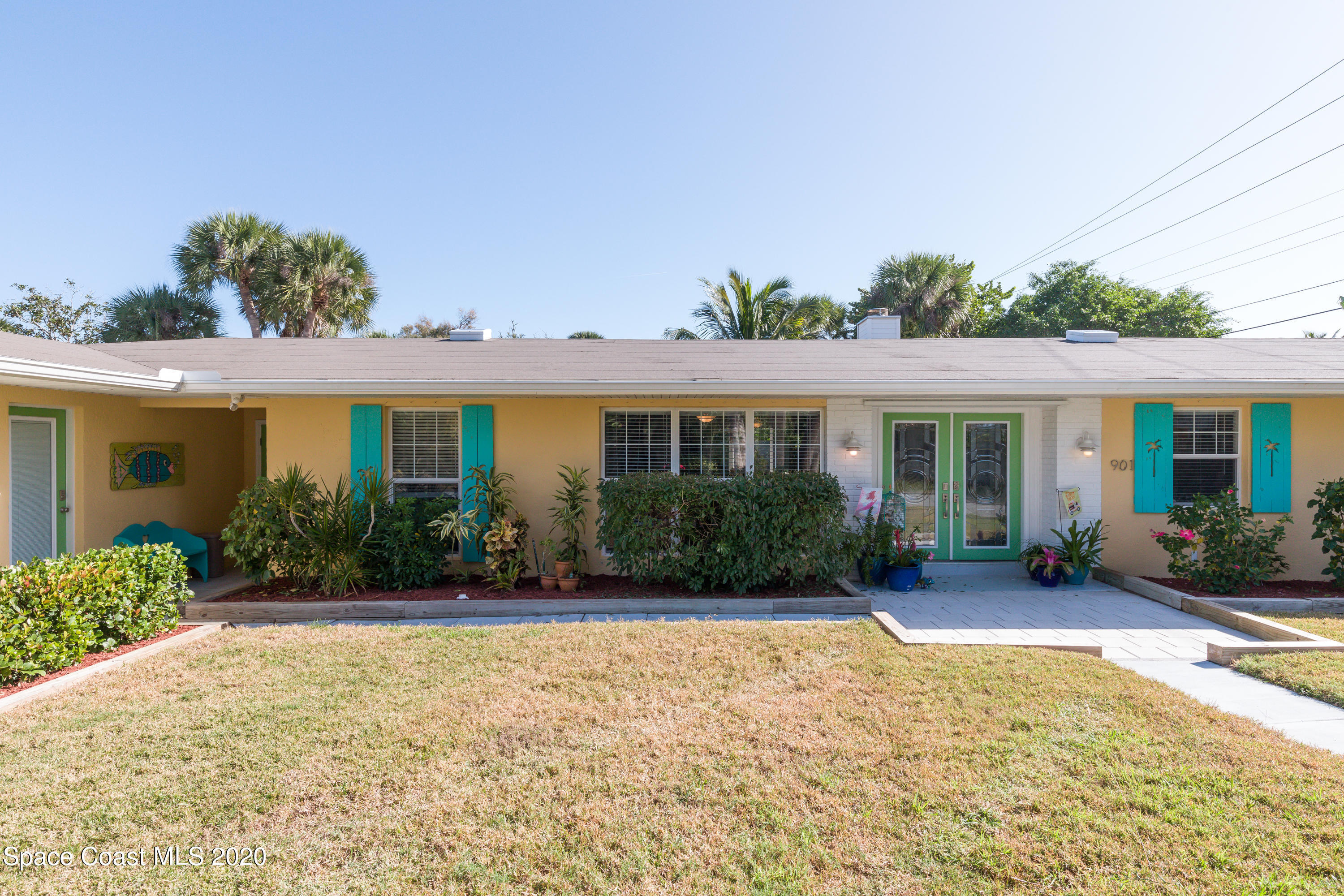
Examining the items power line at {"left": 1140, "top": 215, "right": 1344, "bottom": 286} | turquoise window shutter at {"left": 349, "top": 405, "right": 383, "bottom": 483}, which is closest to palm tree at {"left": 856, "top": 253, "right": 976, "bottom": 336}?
power line at {"left": 1140, "top": 215, "right": 1344, "bottom": 286}

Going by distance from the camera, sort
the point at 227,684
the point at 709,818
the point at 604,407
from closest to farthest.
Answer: the point at 709,818 → the point at 227,684 → the point at 604,407

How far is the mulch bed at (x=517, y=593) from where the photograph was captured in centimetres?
652

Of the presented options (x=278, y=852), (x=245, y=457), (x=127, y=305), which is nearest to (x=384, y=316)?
(x=127, y=305)

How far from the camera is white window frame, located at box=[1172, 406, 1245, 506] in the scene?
7551mm

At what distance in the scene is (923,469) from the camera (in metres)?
7.99

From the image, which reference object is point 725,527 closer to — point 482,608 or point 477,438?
point 482,608

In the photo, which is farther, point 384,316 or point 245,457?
point 384,316

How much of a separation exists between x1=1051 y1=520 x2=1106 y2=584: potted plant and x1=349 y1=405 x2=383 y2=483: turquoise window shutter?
27.3 ft

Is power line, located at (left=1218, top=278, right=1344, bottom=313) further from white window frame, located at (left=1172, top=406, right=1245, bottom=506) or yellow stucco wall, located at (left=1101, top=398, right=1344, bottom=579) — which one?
white window frame, located at (left=1172, top=406, right=1245, bottom=506)

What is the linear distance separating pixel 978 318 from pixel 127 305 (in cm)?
2982

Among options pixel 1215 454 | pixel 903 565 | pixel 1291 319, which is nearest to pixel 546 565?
pixel 903 565

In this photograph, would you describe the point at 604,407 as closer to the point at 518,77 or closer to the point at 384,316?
the point at 518,77

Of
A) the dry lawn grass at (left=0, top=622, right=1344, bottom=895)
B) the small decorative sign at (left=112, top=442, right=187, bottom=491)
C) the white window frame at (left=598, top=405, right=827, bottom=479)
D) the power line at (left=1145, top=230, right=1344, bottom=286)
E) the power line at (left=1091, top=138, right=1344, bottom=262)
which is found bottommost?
the dry lawn grass at (left=0, top=622, right=1344, bottom=895)

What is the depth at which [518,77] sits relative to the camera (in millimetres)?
12891
